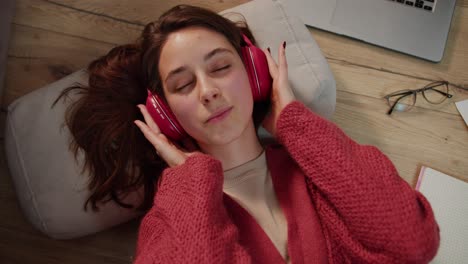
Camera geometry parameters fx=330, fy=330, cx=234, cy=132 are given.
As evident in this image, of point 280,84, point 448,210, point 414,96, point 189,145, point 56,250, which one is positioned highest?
point 280,84

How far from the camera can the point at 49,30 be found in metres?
1.38

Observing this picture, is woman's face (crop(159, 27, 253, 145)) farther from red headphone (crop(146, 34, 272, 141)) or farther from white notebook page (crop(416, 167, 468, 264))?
white notebook page (crop(416, 167, 468, 264))

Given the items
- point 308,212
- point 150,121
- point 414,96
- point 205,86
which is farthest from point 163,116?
point 414,96

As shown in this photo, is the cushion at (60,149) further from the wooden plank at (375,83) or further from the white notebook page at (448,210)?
the white notebook page at (448,210)

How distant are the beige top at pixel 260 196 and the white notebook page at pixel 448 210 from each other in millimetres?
651

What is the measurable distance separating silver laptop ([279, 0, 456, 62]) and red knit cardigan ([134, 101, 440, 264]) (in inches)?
24.2

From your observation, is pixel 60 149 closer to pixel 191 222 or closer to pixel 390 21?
pixel 191 222

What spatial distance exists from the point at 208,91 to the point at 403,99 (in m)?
0.94

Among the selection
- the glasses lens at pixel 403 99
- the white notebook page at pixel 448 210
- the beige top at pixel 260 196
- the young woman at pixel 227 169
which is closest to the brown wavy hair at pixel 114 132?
the young woman at pixel 227 169

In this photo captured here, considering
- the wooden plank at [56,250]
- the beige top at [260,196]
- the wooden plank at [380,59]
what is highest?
the wooden plank at [380,59]

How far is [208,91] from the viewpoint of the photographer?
2.85 feet

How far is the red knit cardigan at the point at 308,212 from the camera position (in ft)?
2.71

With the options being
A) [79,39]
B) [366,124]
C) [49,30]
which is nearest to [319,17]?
[366,124]

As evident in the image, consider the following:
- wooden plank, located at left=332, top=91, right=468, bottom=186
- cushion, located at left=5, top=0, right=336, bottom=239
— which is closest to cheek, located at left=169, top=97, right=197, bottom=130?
cushion, located at left=5, top=0, right=336, bottom=239
